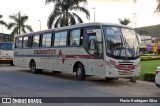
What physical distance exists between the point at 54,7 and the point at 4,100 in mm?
37681

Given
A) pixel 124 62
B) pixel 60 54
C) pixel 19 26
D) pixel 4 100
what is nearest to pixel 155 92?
pixel 124 62

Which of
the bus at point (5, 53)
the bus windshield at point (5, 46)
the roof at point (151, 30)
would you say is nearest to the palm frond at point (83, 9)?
the bus windshield at point (5, 46)

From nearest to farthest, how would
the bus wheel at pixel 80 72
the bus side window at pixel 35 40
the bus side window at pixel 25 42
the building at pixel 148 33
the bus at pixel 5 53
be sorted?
the bus wheel at pixel 80 72 < the bus side window at pixel 35 40 < the bus side window at pixel 25 42 < the bus at pixel 5 53 < the building at pixel 148 33

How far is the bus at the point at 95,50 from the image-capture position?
16562 mm

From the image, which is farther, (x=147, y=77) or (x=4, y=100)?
(x=147, y=77)

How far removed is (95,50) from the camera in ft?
56.6

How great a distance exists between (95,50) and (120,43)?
4.38ft

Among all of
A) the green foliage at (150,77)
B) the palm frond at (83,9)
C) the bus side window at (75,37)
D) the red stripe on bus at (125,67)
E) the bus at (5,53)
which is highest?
the palm frond at (83,9)

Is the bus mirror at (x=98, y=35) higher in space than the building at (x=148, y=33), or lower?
lower

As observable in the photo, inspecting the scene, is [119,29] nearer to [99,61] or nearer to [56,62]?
[99,61]

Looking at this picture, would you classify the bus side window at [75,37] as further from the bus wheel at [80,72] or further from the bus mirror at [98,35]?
the bus mirror at [98,35]

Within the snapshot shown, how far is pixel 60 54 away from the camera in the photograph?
20.6m

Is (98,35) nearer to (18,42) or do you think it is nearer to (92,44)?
(92,44)

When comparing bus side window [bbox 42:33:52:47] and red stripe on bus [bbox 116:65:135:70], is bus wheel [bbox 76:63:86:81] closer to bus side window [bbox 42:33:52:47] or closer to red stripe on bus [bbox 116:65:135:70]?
red stripe on bus [bbox 116:65:135:70]
